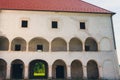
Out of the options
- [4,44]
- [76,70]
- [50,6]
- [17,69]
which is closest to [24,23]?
[4,44]

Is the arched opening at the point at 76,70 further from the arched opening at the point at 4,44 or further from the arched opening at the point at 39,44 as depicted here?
the arched opening at the point at 4,44

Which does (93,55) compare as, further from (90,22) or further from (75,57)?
(90,22)

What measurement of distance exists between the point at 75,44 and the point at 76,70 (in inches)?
143

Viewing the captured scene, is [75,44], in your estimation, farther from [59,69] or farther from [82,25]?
[59,69]

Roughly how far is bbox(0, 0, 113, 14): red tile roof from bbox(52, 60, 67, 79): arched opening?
7.37 meters

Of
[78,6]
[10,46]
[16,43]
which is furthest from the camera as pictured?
[78,6]

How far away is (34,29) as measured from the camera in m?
24.5

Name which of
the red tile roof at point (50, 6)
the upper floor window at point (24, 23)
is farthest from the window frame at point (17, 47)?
the red tile roof at point (50, 6)

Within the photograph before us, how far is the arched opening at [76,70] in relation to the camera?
25.3 metres

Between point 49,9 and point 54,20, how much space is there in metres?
1.66

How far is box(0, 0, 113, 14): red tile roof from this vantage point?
990 inches

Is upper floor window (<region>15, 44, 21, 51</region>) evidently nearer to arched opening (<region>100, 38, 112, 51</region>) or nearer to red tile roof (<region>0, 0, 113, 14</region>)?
red tile roof (<region>0, 0, 113, 14</region>)

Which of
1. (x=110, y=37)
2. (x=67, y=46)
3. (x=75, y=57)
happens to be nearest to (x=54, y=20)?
(x=67, y=46)

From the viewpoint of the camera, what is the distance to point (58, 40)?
2592 centimetres
